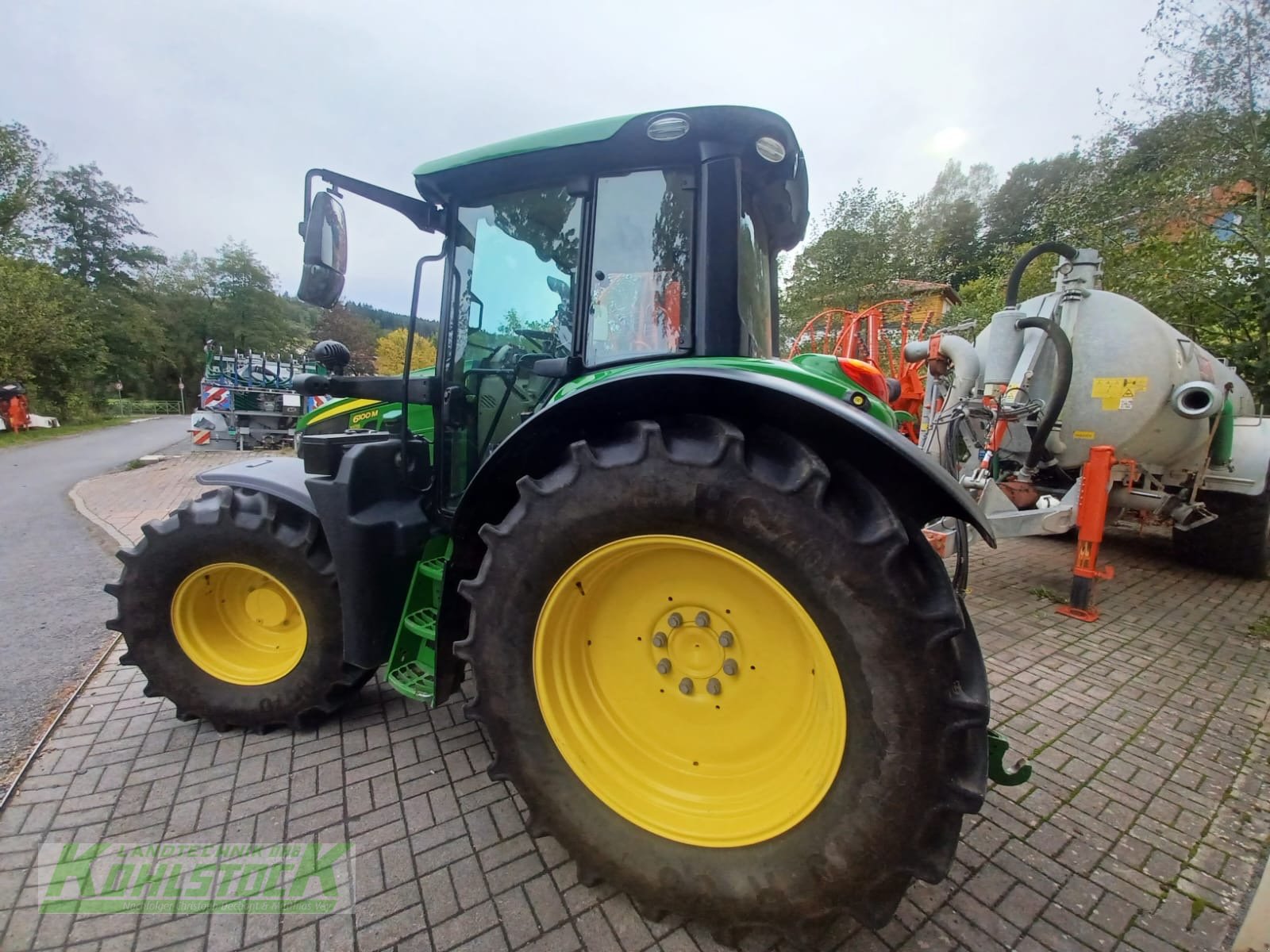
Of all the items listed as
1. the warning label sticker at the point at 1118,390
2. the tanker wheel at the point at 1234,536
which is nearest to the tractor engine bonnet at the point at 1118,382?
the warning label sticker at the point at 1118,390

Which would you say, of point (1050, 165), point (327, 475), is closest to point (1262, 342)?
point (327, 475)

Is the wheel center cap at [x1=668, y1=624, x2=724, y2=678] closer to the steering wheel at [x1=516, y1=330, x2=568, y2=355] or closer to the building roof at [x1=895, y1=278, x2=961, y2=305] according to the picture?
the steering wheel at [x1=516, y1=330, x2=568, y2=355]

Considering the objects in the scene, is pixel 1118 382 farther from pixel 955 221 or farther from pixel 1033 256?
pixel 955 221

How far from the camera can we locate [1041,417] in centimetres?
477

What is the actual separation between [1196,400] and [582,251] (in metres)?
5.18

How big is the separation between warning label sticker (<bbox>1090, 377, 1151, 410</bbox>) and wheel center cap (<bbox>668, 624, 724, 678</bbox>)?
4.75 metres

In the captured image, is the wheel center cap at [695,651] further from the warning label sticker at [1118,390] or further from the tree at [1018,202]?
the tree at [1018,202]

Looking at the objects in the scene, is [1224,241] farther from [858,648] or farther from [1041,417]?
[858,648]

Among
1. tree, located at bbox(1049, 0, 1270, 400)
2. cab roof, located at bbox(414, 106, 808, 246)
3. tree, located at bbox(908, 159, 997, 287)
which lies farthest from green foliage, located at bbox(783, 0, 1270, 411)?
tree, located at bbox(908, 159, 997, 287)

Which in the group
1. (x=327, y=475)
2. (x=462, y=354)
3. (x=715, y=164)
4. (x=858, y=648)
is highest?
(x=715, y=164)

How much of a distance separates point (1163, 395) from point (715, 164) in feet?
15.5

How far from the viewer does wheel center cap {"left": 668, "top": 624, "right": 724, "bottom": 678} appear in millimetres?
1672

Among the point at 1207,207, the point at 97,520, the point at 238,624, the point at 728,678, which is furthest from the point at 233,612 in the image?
the point at 1207,207

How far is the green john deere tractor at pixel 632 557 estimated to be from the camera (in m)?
1.35
